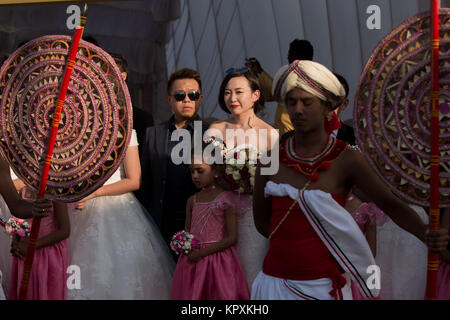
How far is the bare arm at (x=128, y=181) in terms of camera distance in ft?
17.8

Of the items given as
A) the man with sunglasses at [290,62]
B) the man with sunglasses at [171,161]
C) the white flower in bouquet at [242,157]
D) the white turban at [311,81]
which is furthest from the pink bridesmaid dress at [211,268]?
the white turban at [311,81]

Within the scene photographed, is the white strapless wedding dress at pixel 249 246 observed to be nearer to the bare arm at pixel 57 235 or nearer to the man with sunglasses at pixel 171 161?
the man with sunglasses at pixel 171 161

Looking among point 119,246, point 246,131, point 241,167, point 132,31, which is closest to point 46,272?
point 119,246

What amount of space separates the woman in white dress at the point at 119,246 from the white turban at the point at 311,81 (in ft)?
6.41

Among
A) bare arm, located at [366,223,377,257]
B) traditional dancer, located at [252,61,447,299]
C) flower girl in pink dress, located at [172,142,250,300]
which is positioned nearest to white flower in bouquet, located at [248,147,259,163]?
flower girl in pink dress, located at [172,142,250,300]

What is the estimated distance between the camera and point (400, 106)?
3.74m

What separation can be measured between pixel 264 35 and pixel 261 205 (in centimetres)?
306

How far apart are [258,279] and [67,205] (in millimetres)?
2123

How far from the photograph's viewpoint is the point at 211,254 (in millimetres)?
5133

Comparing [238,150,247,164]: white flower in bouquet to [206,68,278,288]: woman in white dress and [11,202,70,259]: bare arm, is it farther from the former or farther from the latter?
[11,202,70,259]: bare arm

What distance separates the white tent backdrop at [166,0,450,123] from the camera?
6.41 metres

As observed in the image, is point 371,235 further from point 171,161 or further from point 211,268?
point 171,161

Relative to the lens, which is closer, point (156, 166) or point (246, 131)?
point (246, 131)

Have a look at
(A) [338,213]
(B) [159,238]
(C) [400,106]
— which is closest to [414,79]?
(C) [400,106]
